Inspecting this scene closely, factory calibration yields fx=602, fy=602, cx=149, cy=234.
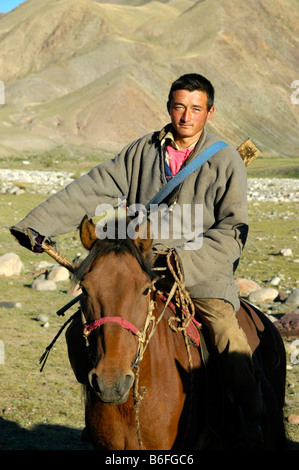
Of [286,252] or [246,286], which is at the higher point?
[246,286]

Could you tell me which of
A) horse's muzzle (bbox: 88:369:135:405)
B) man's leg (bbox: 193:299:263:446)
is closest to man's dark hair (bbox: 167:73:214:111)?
man's leg (bbox: 193:299:263:446)

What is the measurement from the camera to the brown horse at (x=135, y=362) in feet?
9.93

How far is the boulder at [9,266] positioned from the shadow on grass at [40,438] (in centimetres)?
603

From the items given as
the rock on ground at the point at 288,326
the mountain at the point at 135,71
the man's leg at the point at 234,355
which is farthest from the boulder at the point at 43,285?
the mountain at the point at 135,71

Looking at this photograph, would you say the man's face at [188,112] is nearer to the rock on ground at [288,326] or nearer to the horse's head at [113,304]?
the horse's head at [113,304]

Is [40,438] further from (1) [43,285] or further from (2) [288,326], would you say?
(1) [43,285]

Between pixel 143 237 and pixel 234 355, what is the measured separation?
42.1 inches

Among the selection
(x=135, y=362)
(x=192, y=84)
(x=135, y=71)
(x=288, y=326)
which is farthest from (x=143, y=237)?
(x=135, y=71)

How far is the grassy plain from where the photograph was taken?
5.75 meters

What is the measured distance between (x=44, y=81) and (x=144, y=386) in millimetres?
106919

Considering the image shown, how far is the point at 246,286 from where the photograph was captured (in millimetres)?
10836

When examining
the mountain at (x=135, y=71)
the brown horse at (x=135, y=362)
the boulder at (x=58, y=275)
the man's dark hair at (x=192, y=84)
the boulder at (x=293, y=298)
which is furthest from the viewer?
the mountain at (x=135, y=71)

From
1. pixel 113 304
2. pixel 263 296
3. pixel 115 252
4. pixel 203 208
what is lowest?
pixel 263 296

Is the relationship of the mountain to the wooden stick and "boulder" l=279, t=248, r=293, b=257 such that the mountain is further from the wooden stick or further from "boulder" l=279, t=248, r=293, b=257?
the wooden stick
